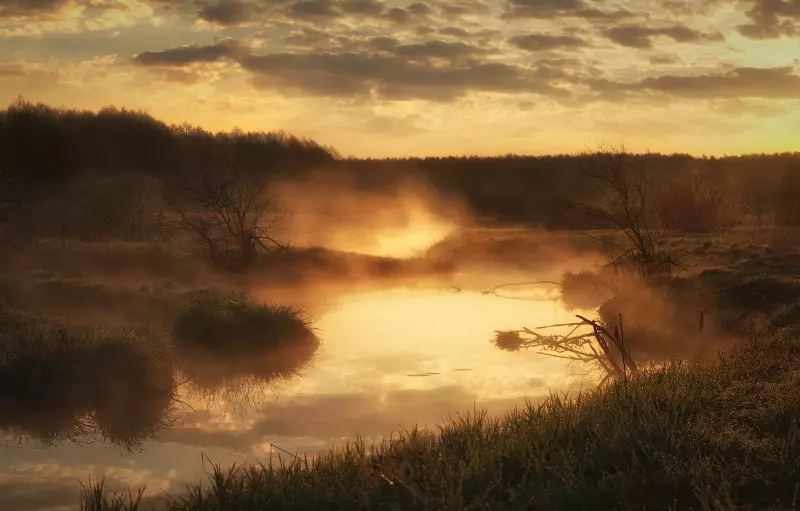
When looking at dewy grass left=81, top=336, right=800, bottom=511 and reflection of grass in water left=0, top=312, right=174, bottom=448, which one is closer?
dewy grass left=81, top=336, right=800, bottom=511

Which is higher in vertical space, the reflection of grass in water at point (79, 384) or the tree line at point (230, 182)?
the tree line at point (230, 182)

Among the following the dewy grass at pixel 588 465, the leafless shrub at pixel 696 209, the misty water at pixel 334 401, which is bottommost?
the misty water at pixel 334 401

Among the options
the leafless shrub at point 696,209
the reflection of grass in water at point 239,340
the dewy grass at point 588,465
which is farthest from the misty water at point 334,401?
the leafless shrub at point 696,209

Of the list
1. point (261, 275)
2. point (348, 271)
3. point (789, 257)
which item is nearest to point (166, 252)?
point (261, 275)

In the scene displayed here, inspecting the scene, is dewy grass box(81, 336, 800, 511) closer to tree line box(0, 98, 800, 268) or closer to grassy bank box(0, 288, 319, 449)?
grassy bank box(0, 288, 319, 449)

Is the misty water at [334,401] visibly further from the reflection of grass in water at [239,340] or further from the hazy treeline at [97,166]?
the hazy treeline at [97,166]

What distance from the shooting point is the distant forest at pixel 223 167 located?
167ft

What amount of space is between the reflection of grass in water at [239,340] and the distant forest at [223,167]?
29.2ft

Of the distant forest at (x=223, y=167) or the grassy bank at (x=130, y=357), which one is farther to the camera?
the distant forest at (x=223, y=167)

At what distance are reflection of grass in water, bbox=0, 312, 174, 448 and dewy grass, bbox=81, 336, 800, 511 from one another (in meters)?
8.29

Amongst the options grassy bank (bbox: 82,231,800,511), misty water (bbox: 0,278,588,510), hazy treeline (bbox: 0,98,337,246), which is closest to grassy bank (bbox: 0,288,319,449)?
misty water (bbox: 0,278,588,510)

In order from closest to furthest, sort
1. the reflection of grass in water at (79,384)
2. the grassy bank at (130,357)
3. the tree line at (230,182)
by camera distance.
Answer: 1. the reflection of grass in water at (79,384)
2. the grassy bank at (130,357)
3. the tree line at (230,182)

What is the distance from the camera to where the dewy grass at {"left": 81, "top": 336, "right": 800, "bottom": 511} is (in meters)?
7.77

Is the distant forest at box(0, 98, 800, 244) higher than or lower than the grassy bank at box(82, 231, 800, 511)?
higher
